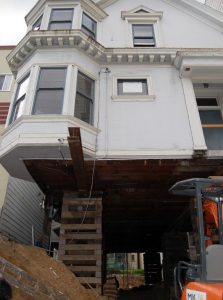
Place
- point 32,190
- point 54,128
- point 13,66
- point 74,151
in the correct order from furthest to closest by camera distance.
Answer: point 32,190 < point 13,66 < point 54,128 < point 74,151

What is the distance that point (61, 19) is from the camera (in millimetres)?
11398

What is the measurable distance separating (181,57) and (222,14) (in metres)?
4.29

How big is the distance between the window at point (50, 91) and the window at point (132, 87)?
6.87ft

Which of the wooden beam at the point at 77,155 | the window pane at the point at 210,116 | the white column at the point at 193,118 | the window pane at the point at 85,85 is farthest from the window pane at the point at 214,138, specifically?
the wooden beam at the point at 77,155

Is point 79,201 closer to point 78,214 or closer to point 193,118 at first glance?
point 78,214

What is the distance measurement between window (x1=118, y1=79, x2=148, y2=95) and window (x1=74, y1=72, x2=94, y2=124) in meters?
1.08

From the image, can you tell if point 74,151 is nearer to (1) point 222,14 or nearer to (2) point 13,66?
(2) point 13,66

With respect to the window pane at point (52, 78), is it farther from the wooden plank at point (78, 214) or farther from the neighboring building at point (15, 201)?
the neighboring building at point (15, 201)

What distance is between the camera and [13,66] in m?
11.2

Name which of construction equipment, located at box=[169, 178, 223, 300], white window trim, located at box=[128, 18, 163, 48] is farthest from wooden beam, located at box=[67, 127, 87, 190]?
Result: white window trim, located at box=[128, 18, 163, 48]

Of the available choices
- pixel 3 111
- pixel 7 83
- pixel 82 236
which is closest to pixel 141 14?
pixel 3 111

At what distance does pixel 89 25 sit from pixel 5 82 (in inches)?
281

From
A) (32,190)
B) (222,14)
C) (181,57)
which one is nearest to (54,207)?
(32,190)

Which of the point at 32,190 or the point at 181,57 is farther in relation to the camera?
the point at 32,190
